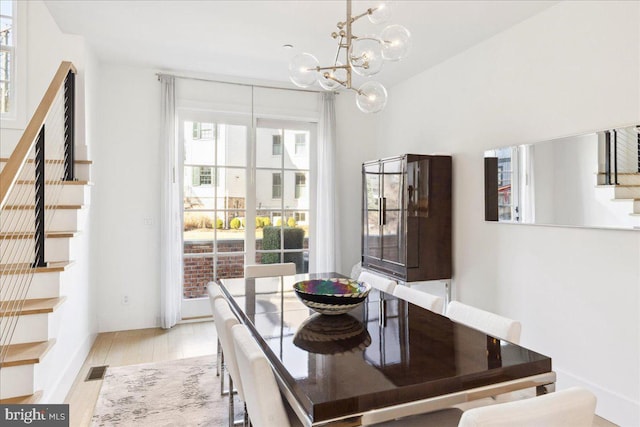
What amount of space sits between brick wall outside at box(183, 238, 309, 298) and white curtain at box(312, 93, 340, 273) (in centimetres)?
80

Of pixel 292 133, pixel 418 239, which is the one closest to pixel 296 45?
pixel 292 133

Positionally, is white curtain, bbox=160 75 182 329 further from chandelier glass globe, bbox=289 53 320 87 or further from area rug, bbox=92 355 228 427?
chandelier glass globe, bbox=289 53 320 87

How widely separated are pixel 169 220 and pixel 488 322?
10.9 feet

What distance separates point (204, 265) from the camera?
443 cm

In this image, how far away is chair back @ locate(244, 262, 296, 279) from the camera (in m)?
3.27

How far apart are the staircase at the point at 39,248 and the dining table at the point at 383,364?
1156 millimetres

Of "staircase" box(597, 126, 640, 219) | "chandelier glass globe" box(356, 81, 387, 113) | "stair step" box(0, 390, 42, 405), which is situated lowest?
"stair step" box(0, 390, 42, 405)

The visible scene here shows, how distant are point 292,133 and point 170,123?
4.72 feet

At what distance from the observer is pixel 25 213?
2.72 m

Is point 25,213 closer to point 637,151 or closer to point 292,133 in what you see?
point 292,133

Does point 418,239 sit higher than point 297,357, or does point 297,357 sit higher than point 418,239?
point 418,239

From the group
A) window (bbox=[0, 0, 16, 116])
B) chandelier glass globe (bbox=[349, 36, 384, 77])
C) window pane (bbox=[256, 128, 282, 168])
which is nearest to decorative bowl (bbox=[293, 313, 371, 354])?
chandelier glass globe (bbox=[349, 36, 384, 77])

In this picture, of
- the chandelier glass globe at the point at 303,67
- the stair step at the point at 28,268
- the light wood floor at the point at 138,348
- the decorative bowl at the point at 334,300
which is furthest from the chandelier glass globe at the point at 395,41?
the light wood floor at the point at 138,348

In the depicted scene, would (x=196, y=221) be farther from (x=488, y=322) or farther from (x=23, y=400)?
(x=488, y=322)
